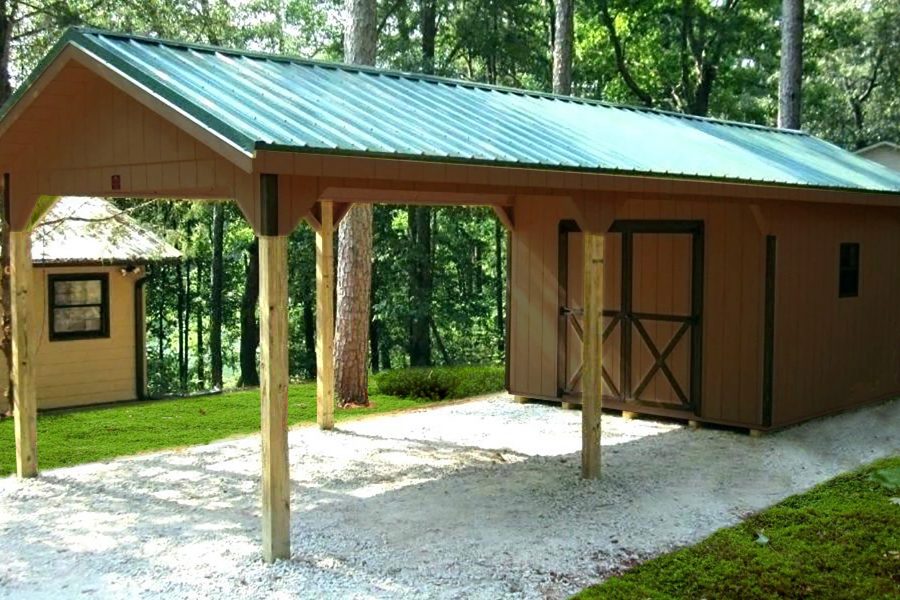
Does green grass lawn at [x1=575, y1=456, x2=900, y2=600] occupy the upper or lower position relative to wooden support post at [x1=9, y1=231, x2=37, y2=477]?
lower

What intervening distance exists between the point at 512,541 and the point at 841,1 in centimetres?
2367

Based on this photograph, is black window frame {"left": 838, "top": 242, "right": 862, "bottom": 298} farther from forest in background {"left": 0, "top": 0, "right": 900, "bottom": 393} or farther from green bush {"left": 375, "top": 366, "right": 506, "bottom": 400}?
forest in background {"left": 0, "top": 0, "right": 900, "bottom": 393}

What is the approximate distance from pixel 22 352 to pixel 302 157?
12.6 feet

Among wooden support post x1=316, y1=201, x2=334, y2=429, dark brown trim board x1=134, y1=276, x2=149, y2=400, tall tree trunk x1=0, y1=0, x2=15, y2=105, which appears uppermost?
tall tree trunk x1=0, y1=0, x2=15, y2=105

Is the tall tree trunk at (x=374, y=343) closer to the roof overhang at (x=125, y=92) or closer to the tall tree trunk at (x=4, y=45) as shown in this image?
the tall tree trunk at (x=4, y=45)

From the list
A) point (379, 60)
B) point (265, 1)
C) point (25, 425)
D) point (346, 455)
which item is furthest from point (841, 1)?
point (25, 425)

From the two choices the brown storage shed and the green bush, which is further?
the green bush

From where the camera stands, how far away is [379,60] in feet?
64.8

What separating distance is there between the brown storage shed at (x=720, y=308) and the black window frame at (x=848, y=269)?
2cm

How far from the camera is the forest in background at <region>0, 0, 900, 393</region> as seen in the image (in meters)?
21.2

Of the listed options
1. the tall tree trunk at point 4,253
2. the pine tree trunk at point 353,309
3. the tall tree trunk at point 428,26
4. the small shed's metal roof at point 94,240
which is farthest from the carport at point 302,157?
the tall tree trunk at point 428,26

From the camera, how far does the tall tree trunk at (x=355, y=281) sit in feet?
40.2

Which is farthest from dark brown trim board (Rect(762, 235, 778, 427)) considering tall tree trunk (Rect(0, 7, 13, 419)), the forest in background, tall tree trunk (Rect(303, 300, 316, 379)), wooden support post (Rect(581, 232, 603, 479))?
tall tree trunk (Rect(303, 300, 316, 379))

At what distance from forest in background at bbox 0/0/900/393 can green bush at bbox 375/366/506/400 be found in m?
6.73
